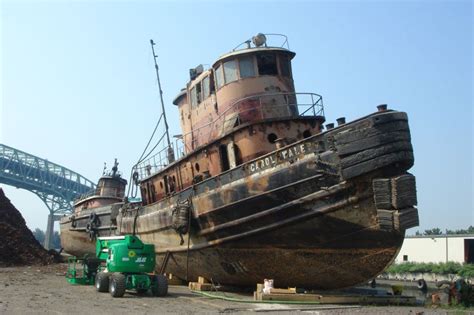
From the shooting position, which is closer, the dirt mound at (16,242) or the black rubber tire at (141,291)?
the black rubber tire at (141,291)

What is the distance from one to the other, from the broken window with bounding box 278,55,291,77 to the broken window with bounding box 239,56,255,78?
93 cm

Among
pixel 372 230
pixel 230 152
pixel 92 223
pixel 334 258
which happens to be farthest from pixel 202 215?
pixel 92 223

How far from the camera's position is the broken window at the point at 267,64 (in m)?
14.7

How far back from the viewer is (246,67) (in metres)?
14.7

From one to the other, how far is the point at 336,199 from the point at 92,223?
55.6ft

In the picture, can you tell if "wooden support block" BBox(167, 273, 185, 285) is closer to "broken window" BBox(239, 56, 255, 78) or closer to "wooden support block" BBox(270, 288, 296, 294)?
"wooden support block" BBox(270, 288, 296, 294)

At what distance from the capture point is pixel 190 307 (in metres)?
10.8

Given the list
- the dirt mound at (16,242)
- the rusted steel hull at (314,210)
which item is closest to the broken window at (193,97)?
the rusted steel hull at (314,210)

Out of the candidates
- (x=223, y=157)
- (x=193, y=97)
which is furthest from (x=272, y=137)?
(x=193, y=97)

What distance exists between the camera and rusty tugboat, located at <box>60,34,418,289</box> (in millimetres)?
10641

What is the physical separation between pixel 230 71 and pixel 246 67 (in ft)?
1.72

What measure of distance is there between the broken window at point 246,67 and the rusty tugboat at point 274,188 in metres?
0.03

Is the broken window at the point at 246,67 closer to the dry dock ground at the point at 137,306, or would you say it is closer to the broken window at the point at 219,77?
the broken window at the point at 219,77

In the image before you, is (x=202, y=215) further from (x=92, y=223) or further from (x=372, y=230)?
(x=92, y=223)
